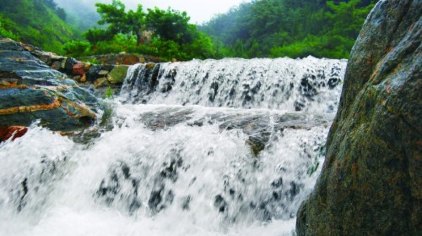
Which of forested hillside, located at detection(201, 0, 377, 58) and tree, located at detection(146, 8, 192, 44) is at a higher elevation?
forested hillside, located at detection(201, 0, 377, 58)

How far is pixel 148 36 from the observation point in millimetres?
16703

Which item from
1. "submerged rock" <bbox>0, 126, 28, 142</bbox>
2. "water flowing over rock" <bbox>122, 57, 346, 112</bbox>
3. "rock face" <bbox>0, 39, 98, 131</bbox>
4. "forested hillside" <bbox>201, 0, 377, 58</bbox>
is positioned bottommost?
"submerged rock" <bbox>0, 126, 28, 142</bbox>

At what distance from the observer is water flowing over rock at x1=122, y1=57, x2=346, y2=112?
8.02 m

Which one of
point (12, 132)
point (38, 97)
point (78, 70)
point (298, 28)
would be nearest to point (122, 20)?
point (78, 70)

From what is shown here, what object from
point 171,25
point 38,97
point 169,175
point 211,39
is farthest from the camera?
point 211,39

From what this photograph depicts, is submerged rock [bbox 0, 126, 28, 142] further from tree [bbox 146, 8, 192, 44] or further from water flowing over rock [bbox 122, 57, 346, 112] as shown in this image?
tree [bbox 146, 8, 192, 44]

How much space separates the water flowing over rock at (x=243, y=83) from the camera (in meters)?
8.02

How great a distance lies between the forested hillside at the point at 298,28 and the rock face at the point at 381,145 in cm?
1412

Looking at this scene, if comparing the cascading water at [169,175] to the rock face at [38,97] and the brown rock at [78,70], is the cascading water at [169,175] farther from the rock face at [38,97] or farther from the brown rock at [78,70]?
the brown rock at [78,70]

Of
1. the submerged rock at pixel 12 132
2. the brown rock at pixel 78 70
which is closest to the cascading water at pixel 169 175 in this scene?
the submerged rock at pixel 12 132

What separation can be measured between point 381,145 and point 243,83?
718 centimetres

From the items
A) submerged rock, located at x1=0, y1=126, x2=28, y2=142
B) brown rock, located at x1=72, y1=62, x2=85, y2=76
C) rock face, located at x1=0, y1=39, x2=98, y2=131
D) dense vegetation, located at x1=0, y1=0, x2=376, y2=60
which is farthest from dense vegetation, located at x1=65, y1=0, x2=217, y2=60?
submerged rock, located at x1=0, y1=126, x2=28, y2=142

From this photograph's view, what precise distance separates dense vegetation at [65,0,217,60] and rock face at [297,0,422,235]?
12.4 meters

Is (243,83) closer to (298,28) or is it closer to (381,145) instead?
(381,145)
